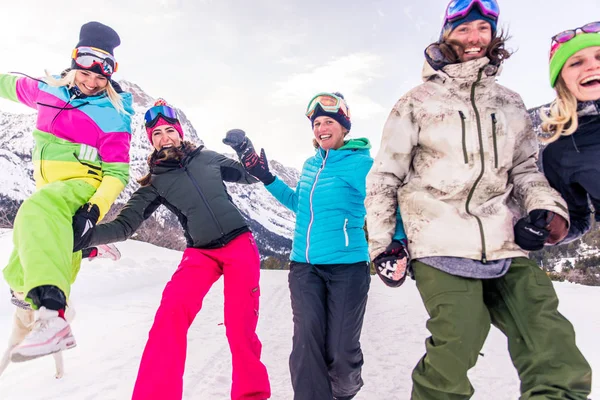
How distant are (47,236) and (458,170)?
→ 2377mm

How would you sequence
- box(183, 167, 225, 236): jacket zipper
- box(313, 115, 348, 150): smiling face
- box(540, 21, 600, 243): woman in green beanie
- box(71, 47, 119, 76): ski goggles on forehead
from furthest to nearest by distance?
box(313, 115, 348, 150): smiling face < box(183, 167, 225, 236): jacket zipper < box(71, 47, 119, 76): ski goggles on forehead < box(540, 21, 600, 243): woman in green beanie

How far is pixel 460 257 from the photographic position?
1.75 meters

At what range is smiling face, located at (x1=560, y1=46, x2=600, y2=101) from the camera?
183cm

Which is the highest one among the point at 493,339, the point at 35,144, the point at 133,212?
the point at 35,144

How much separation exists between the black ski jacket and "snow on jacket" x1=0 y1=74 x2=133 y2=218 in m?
0.29

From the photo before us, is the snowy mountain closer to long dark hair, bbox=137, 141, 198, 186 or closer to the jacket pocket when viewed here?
long dark hair, bbox=137, 141, 198, 186

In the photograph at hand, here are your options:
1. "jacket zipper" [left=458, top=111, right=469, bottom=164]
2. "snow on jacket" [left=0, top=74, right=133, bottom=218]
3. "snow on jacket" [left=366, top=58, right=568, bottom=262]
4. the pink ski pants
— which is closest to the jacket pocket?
"snow on jacket" [left=0, top=74, right=133, bottom=218]

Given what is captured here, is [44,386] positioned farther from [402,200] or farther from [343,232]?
[402,200]

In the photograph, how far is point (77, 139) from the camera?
287 centimetres

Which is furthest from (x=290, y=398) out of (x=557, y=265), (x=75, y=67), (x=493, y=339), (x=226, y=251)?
(x=557, y=265)

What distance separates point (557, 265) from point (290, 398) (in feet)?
70.0

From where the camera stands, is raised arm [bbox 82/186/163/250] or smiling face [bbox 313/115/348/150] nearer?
raised arm [bbox 82/186/163/250]

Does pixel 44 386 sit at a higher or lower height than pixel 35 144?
lower

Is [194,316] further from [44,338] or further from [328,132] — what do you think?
[328,132]
